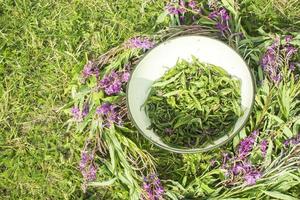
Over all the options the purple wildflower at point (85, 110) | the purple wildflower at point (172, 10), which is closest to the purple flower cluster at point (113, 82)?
the purple wildflower at point (85, 110)

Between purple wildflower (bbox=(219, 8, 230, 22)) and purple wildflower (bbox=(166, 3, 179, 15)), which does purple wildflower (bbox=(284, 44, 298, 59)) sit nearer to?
purple wildflower (bbox=(219, 8, 230, 22))

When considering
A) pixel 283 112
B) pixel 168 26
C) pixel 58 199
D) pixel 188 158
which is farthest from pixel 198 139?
pixel 58 199

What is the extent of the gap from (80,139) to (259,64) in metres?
0.96

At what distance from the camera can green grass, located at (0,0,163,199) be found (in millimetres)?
2838

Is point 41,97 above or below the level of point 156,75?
below

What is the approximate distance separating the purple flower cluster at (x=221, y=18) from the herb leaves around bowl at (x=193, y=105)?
0.64ft

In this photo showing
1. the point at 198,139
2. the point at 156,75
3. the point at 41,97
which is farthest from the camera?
the point at 41,97

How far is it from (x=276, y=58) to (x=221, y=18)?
333 millimetres

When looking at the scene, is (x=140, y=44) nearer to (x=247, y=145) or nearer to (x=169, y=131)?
(x=169, y=131)

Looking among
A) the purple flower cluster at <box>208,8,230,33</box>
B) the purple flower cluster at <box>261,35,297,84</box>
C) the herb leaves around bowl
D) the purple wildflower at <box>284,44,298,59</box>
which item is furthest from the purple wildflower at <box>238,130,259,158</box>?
the purple flower cluster at <box>208,8,230,33</box>

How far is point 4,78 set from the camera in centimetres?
295

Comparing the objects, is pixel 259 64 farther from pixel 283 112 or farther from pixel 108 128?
pixel 108 128

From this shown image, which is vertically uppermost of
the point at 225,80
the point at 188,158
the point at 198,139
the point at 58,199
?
the point at 225,80

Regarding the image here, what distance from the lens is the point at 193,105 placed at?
8.44 ft
